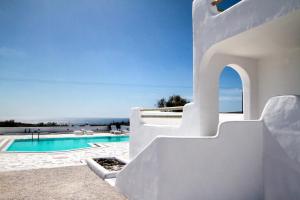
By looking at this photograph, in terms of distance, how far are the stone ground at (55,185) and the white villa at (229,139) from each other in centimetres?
89

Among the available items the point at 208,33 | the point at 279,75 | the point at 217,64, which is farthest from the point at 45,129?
the point at 279,75

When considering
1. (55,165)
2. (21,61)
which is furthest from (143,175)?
(21,61)

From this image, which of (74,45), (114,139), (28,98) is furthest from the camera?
(28,98)

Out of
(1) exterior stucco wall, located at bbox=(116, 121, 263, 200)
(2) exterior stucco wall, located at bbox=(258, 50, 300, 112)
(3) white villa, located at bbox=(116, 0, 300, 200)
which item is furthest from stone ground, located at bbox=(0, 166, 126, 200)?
(2) exterior stucco wall, located at bbox=(258, 50, 300, 112)

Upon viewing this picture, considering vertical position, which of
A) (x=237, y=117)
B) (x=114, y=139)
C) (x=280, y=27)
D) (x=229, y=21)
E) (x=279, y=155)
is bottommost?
(x=114, y=139)

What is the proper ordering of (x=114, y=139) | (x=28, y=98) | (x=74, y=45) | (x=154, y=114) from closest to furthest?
(x=154, y=114)
(x=114, y=139)
(x=74, y=45)
(x=28, y=98)

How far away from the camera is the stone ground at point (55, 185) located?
7.54m

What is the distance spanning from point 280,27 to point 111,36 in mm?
25663

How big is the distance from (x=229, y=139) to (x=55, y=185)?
6903 mm

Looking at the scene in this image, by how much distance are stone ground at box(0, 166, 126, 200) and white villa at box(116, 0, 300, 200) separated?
890 millimetres

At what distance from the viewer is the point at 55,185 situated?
28.7 feet

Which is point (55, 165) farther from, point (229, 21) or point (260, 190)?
point (229, 21)

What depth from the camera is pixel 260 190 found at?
663 cm

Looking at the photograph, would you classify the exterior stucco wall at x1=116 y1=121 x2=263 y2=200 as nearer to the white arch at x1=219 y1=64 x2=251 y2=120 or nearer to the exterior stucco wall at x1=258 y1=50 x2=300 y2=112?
the exterior stucco wall at x1=258 y1=50 x2=300 y2=112
